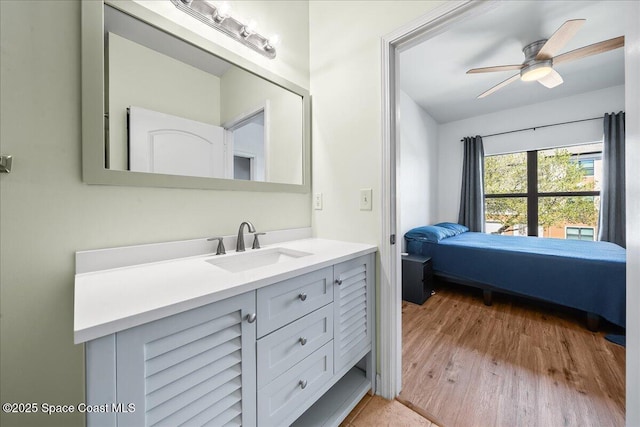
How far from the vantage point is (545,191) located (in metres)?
3.76

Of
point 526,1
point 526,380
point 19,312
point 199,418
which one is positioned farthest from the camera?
point 526,1

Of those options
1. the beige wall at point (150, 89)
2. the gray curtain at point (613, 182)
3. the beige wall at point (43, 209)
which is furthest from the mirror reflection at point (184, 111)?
the gray curtain at point (613, 182)

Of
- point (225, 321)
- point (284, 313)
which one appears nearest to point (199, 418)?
point (225, 321)

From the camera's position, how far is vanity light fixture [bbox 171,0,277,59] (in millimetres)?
1146

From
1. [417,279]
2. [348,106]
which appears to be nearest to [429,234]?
[417,279]

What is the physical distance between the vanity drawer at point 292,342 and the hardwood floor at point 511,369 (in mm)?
749

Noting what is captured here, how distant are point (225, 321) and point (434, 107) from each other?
4096 millimetres

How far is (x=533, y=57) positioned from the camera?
7.30ft

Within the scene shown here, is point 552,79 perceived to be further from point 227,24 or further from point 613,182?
point 227,24

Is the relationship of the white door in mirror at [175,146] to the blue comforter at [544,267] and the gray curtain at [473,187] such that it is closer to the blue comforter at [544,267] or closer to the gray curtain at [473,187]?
the blue comforter at [544,267]

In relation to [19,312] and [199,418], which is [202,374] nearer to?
[199,418]

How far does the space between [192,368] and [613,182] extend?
479 centimetres

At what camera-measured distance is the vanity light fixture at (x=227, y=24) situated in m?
1.15

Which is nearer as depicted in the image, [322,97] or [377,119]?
[377,119]
